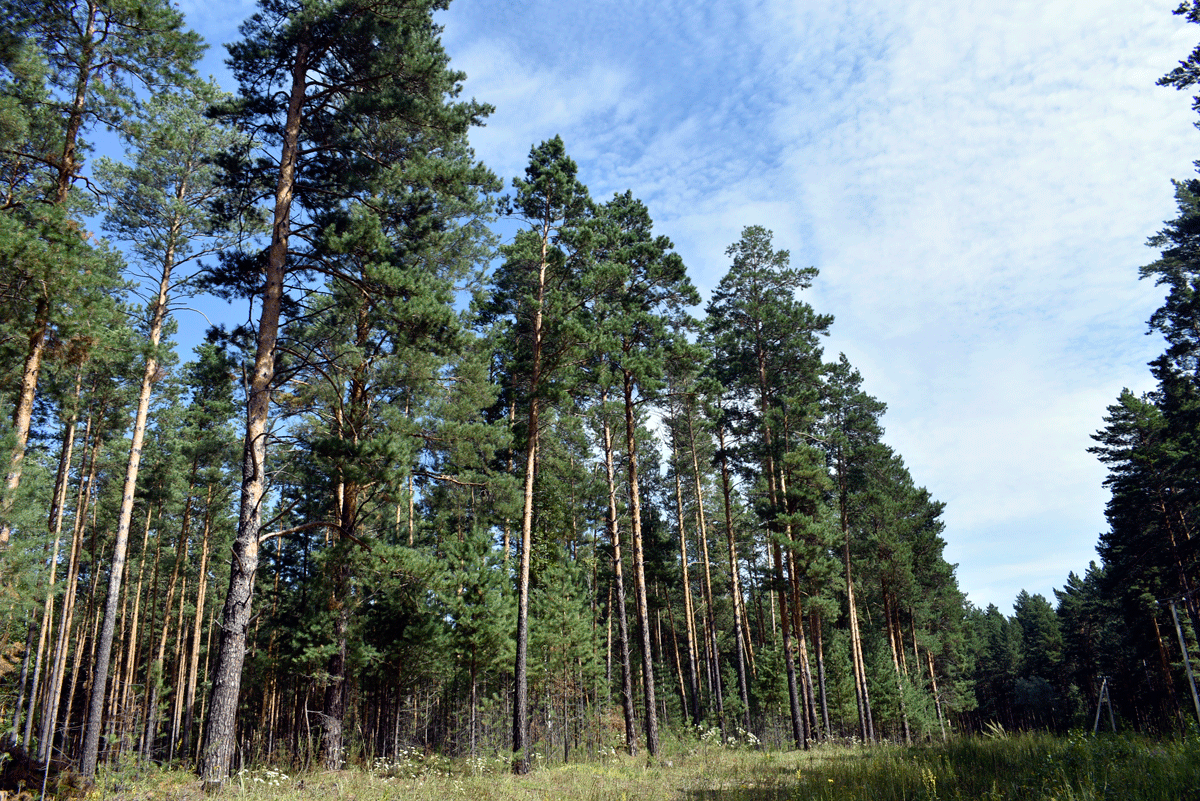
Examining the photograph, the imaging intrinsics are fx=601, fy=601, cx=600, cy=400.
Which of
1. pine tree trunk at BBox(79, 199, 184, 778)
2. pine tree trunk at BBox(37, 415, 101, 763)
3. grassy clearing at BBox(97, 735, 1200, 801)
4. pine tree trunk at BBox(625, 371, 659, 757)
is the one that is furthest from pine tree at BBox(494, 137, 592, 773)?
pine tree trunk at BBox(37, 415, 101, 763)

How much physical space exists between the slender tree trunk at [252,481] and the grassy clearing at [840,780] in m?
0.66

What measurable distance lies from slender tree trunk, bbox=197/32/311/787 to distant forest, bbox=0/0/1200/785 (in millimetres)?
43

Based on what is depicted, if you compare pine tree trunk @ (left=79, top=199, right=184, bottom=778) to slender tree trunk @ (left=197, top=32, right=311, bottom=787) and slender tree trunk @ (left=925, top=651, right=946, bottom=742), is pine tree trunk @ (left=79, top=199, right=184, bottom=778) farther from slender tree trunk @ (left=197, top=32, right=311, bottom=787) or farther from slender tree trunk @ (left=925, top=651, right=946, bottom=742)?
slender tree trunk @ (left=925, top=651, right=946, bottom=742)

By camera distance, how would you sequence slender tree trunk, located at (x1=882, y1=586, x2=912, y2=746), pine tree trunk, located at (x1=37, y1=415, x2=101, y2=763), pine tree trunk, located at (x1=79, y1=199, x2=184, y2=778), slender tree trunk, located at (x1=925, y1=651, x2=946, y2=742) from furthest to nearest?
slender tree trunk, located at (x1=925, y1=651, x2=946, y2=742) < slender tree trunk, located at (x1=882, y1=586, x2=912, y2=746) < pine tree trunk, located at (x1=37, y1=415, x2=101, y2=763) < pine tree trunk, located at (x1=79, y1=199, x2=184, y2=778)

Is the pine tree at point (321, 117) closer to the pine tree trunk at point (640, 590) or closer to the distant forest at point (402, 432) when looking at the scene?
the distant forest at point (402, 432)

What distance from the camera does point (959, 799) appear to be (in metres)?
5.52

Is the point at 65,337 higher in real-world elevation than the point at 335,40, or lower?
lower

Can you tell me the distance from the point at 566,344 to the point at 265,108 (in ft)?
25.8

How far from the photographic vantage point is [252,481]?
864 centimetres

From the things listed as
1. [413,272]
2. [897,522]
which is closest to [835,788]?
[413,272]

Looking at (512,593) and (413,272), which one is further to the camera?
(512,593)

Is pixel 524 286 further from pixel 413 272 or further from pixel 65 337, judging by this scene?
pixel 65 337

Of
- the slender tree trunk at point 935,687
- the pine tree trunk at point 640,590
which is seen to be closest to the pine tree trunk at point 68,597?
the pine tree trunk at point 640,590

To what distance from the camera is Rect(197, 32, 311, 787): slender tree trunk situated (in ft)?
25.4
